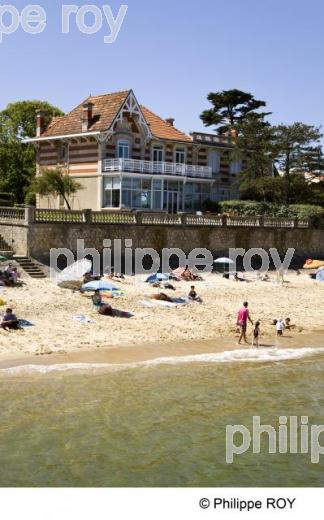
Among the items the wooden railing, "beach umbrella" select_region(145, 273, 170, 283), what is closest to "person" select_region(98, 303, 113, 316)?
"beach umbrella" select_region(145, 273, 170, 283)

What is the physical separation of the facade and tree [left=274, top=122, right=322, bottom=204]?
207 inches

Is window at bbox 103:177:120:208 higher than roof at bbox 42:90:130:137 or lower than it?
lower

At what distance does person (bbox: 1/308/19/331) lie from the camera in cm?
2095

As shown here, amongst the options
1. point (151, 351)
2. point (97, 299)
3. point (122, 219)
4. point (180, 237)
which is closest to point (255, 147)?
point (180, 237)

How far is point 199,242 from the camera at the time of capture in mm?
35500

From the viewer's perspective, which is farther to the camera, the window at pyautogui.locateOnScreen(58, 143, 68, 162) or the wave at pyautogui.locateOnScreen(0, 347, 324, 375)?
the window at pyautogui.locateOnScreen(58, 143, 68, 162)

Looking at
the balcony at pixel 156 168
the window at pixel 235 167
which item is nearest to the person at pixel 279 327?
the balcony at pixel 156 168

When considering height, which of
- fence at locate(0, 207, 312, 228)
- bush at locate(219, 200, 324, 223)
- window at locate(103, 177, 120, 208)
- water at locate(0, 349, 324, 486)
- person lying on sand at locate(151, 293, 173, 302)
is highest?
window at locate(103, 177, 120, 208)

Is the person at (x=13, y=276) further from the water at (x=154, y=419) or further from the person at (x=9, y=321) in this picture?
the water at (x=154, y=419)

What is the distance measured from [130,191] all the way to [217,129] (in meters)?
26.5

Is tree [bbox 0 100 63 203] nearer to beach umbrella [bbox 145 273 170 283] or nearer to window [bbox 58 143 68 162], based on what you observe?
window [bbox 58 143 68 162]

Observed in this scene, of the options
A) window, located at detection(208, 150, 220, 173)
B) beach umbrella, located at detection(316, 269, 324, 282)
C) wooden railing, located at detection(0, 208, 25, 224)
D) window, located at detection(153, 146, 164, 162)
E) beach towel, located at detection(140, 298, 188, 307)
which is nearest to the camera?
beach towel, located at detection(140, 298, 188, 307)

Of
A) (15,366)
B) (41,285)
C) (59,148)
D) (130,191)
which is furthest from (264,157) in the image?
(15,366)

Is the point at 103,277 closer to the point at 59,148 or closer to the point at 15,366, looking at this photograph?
the point at 15,366
